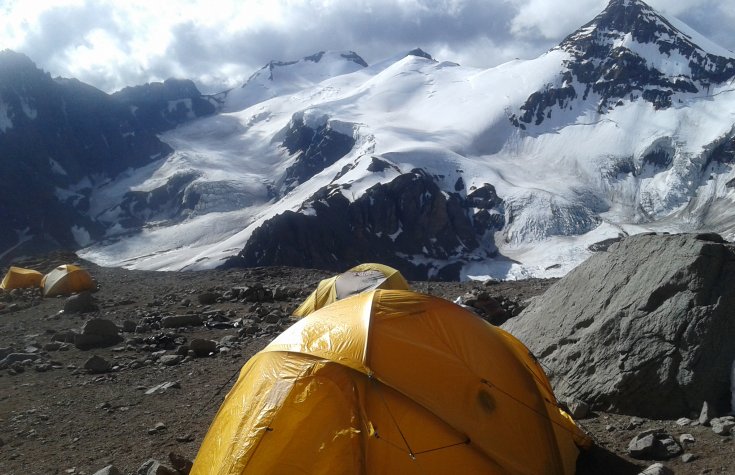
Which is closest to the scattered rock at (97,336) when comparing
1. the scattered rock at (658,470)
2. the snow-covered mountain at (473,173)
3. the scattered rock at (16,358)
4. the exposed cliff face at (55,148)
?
the scattered rock at (16,358)

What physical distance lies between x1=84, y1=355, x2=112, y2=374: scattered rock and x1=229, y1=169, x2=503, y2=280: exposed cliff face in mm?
69501

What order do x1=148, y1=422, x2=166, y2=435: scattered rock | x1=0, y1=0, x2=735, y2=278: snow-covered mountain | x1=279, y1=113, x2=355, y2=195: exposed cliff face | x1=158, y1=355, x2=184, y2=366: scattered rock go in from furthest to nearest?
x1=279, y1=113, x2=355, y2=195: exposed cliff face < x1=0, y1=0, x2=735, y2=278: snow-covered mountain < x1=158, y1=355, x2=184, y2=366: scattered rock < x1=148, y1=422, x2=166, y2=435: scattered rock

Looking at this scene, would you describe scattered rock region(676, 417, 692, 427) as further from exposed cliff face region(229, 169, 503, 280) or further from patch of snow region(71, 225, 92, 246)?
patch of snow region(71, 225, 92, 246)

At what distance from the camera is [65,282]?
82.9ft

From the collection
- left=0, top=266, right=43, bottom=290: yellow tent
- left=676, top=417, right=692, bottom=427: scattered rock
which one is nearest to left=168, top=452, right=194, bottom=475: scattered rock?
left=676, top=417, right=692, bottom=427: scattered rock

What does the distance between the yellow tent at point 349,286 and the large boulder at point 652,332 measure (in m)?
9.21

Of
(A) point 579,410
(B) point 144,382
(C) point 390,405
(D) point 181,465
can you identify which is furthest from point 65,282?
(A) point 579,410

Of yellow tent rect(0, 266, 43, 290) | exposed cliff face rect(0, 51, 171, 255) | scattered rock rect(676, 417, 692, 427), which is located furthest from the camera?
exposed cliff face rect(0, 51, 171, 255)

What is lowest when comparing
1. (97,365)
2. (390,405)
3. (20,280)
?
(20,280)

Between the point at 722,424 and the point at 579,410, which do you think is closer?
the point at 722,424

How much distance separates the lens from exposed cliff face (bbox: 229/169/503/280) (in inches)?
3411

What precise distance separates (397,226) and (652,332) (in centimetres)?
10744

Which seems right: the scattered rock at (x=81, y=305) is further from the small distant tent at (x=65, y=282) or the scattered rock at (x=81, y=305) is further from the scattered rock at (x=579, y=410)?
the scattered rock at (x=579, y=410)

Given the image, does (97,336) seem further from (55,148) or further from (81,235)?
(55,148)
